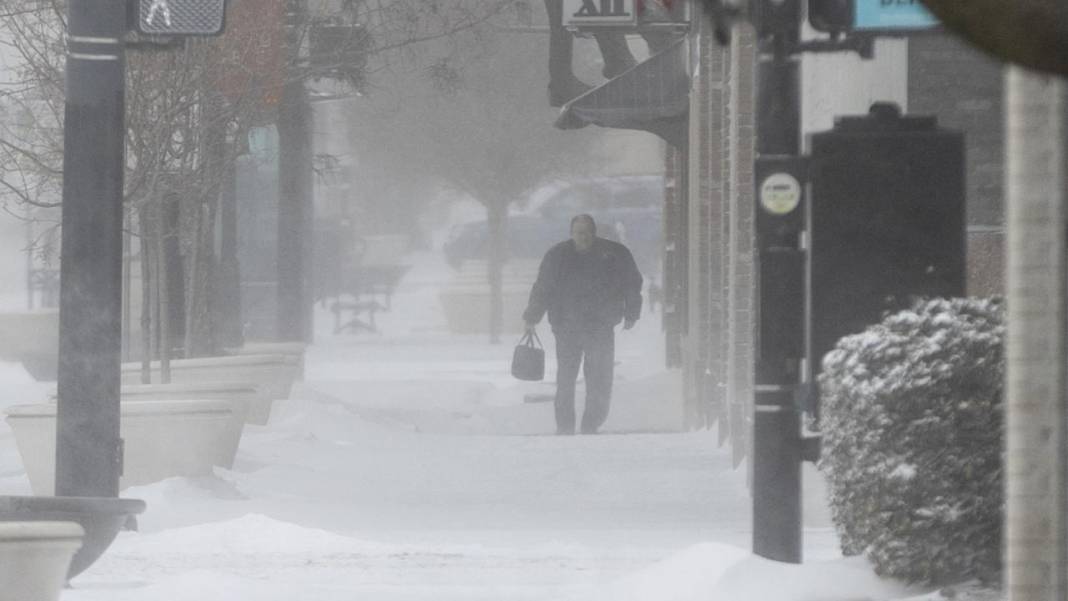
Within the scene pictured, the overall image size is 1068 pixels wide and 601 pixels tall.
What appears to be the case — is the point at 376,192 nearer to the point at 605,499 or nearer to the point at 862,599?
the point at 605,499

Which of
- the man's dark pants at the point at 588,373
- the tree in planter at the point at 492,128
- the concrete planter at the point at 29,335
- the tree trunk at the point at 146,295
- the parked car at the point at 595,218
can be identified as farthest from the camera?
the parked car at the point at 595,218

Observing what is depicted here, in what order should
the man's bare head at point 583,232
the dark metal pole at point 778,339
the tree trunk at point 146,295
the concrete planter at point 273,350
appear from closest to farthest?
1. the dark metal pole at point 778,339
2. the tree trunk at point 146,295
3. the man's bare head at point 583,232
4. the concrete planter at point 273,350

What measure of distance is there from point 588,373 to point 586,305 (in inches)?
30.8

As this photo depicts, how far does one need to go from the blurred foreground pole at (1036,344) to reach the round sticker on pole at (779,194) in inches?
95.0

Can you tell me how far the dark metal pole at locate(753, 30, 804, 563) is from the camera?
6.16 metres

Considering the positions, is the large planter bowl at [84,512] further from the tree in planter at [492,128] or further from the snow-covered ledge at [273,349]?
the tree in planter at [492,128]

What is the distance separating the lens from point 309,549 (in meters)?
7.82

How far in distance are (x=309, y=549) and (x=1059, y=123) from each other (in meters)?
4.83

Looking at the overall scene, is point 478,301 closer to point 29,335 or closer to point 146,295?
point 29,335

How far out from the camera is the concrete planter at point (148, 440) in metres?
9.75

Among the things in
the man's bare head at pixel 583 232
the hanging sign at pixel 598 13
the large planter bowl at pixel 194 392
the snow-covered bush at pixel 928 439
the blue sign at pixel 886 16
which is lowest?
the large planter bowl at pixel 194 392

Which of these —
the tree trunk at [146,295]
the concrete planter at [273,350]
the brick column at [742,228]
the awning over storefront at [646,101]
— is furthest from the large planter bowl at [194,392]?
the concrete planter at [273,350]

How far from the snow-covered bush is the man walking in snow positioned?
953cm

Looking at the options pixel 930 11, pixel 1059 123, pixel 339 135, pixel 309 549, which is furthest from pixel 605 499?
pixel 339 135
